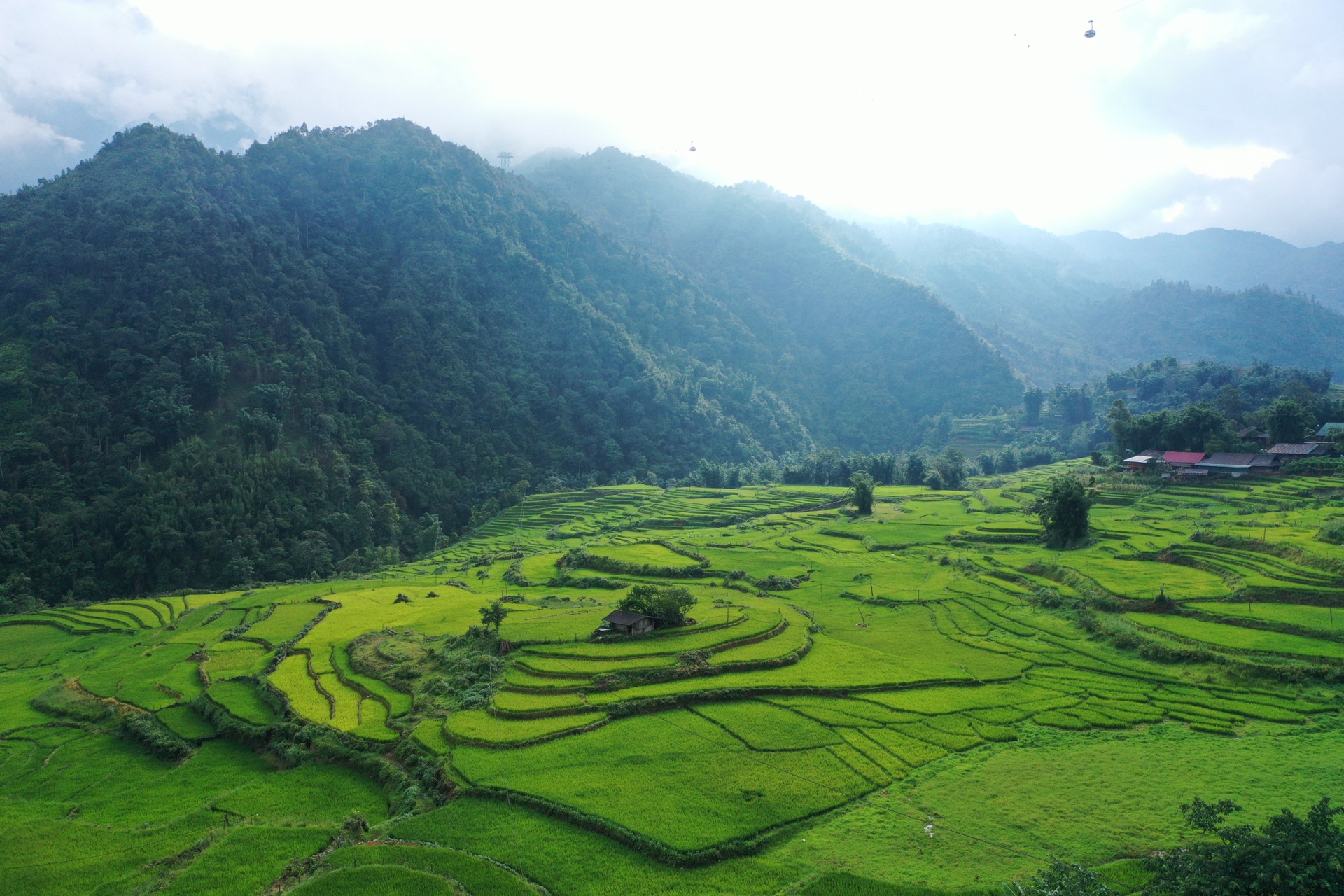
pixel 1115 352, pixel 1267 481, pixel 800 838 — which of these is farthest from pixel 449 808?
pixel 1115 352

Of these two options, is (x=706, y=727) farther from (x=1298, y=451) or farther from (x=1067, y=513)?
(x=1298, y=451)

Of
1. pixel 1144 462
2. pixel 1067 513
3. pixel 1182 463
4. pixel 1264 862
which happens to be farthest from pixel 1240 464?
pixel 1264 862

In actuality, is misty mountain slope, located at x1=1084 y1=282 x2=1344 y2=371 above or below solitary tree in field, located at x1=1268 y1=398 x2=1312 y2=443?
above

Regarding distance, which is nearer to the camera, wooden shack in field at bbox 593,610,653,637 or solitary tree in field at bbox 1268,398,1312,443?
wooden shack in field at bbox 593,610,653,637

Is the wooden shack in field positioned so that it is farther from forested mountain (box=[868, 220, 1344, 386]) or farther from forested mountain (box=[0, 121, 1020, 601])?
forested mountain (box=[868, 220, 1344, 386])

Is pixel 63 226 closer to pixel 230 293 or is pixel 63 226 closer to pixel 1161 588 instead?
pixel 230 293

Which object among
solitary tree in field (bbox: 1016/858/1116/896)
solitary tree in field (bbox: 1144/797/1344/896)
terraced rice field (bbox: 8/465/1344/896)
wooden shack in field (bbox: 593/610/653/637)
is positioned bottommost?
terraced rice field (bbox: 8/465/1344/896)

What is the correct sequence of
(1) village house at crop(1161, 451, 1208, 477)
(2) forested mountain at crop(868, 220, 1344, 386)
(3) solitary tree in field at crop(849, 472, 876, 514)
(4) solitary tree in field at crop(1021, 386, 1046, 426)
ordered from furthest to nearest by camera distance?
(2) forested mountain at crop(868, 220, 1344, 386) → (4) solitary tree in field at crop(1021, 386, 1046, 426) → (3) solitary tree in field at crop(849, 472, 876, 514) → (1) village house at crop(1161, 451, 1208, 477)

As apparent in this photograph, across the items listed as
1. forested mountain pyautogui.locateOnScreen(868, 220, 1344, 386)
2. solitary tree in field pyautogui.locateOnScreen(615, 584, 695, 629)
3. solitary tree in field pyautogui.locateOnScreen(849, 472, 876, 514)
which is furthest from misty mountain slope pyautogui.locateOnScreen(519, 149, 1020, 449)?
solitary tree in field pyautogui.locateOnScreen(615, 584, 695, 629)
